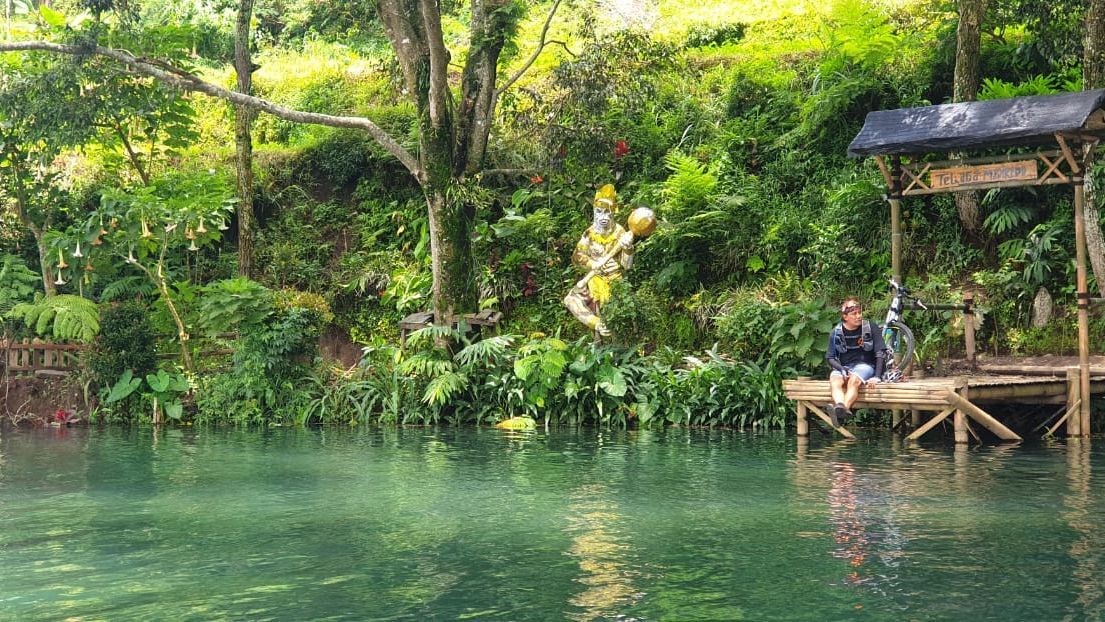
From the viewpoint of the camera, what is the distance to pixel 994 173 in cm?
1502

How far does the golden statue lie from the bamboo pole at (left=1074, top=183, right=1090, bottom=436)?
6400 millimetres

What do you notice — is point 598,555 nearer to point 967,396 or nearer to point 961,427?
point 967,396

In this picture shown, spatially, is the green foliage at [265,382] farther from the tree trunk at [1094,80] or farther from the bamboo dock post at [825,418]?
the tree trunk at [1094,80]

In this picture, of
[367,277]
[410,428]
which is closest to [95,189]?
[367,277]

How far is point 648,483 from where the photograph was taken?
1163 cm

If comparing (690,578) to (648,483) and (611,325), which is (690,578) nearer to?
(648,483)

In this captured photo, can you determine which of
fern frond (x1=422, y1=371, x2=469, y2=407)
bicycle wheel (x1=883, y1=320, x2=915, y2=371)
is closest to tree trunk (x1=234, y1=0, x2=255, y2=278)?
fern frond (x1=422, y1=371, x2=469, y2=407)

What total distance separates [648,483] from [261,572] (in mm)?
4700

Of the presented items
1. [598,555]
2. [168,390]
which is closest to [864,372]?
[598,555]

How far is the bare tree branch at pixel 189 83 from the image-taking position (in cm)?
1817

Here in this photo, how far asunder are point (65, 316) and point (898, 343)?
12.2 meters

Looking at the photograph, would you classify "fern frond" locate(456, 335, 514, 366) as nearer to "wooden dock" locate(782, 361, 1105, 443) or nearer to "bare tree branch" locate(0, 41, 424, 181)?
"bare tree branch" locate(0, 41, 424, 181)

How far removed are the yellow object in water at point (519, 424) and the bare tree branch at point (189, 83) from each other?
4.14 meters

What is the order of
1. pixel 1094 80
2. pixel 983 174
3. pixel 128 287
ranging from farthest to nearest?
pixel 128 287 → pixel 1094 80 → pixel 983 174
